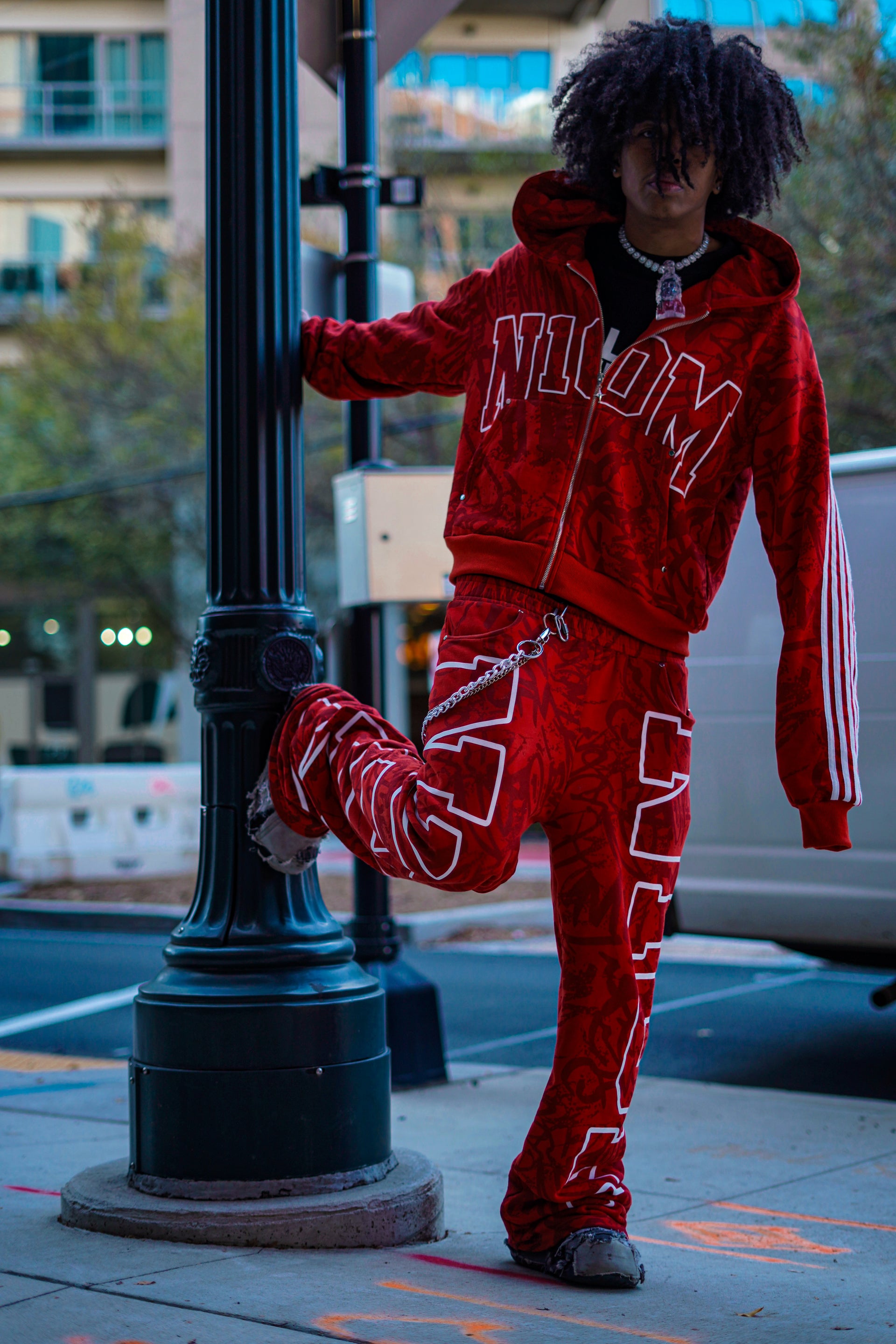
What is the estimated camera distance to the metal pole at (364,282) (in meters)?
5.49

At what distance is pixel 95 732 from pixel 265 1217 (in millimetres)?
26913

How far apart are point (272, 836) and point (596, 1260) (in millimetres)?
1097

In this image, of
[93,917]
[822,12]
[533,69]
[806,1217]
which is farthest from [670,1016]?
[533,69]

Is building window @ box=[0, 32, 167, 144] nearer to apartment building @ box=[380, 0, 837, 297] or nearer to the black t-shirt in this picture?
apartment building @ box=[380, 0, 837, 297]

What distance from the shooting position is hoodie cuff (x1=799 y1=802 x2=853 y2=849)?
9.60ft

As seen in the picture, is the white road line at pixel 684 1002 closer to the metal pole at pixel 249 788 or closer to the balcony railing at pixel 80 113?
the metal pole at pixel 249 788

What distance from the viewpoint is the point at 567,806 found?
2.98 metres

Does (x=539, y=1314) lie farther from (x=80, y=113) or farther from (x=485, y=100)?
(x=80, y=113)

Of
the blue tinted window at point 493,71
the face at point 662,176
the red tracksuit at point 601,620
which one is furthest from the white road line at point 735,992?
the blue tinted window at point 493,71

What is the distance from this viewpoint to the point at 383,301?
19.7ft

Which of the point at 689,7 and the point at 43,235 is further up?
the point at 689,7

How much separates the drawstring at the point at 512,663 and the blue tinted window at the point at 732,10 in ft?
81.2


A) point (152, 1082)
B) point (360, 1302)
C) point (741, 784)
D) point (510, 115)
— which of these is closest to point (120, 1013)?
point (741, 784)

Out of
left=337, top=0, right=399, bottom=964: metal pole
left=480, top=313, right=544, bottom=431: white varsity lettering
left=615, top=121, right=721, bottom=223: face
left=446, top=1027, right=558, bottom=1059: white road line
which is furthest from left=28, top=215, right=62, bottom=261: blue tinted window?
left=615, top=121, right=721, bottom=223: face
